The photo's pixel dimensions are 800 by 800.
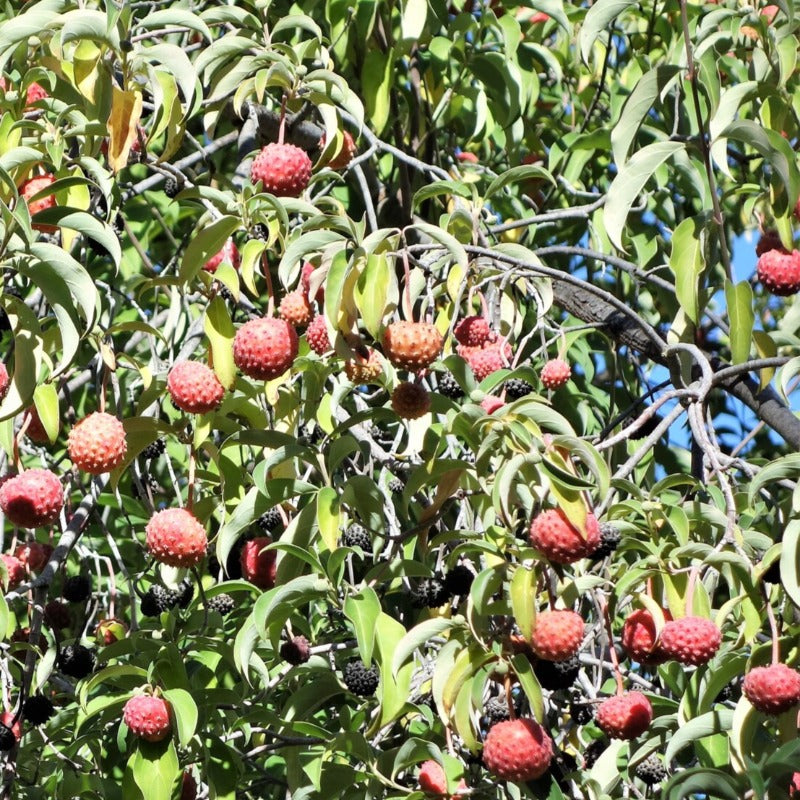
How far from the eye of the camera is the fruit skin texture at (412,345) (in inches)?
68.2

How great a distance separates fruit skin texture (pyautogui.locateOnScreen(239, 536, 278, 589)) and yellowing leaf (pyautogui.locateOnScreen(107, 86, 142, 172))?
70 cm

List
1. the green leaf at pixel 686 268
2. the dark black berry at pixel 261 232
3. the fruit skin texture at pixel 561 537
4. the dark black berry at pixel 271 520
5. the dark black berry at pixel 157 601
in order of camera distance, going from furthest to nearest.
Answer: the dark black berry at pixel 157 601 → the dark black berry at pixel 271 520 → the dark black berry at pixel 261 232 → the green leaf at pixel 686 268 → the fruit skin texture at pixel 561 537

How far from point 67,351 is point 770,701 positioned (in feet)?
3.29

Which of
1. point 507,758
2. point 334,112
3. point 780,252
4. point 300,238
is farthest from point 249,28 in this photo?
point 507,758

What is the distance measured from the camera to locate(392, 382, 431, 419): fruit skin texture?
1.86 m

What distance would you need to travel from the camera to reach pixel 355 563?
109 inches

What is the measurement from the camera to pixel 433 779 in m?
1.90

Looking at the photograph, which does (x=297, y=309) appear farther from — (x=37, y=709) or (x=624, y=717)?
(x=37, y=709)

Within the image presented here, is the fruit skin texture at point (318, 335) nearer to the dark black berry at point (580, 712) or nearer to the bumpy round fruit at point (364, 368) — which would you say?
the bumpy round fruit at point (364, 368)

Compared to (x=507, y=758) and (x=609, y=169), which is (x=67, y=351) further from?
(x=609, y=169)

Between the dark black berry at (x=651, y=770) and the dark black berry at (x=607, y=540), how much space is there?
1.62 feet

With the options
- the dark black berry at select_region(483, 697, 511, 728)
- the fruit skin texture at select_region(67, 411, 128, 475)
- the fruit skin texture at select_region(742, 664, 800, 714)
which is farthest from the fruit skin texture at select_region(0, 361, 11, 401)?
the fruit skin texture at select_region(742, 664, 800, 714)

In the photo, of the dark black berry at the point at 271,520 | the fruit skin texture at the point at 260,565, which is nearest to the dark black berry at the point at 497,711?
the fruit skin texture at the point at 260,565

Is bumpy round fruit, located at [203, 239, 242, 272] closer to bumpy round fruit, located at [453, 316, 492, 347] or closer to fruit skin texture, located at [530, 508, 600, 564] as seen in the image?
bumpy round fruit, located at [453, 316, 492, 347]
